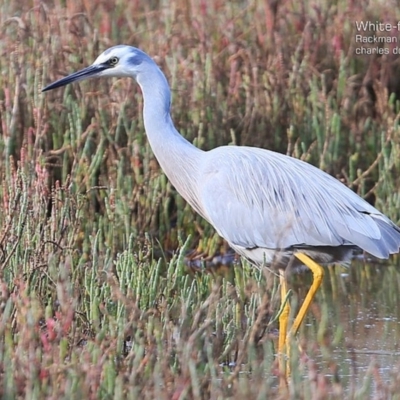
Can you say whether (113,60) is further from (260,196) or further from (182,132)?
(182,132)

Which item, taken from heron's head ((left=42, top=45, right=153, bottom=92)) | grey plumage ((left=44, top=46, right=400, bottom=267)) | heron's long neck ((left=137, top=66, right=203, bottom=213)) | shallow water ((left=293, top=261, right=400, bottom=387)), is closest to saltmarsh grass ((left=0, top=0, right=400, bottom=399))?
shallow water ((left=293, top=261, right=400, bottom=387))

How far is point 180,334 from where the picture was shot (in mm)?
3734

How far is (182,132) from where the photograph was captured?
7.80 meters

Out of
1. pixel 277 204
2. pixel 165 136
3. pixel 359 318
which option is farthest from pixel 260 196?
pixel 359 318

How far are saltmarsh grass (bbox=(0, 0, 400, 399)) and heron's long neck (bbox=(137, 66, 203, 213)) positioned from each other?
0.47m

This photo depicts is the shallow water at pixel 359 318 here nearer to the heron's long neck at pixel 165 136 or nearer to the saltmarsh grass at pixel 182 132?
the saltmarsh grass at pixel 182 132

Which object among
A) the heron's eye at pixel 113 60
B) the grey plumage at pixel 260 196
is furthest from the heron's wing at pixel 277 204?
the heron's eye at pixel 113 60

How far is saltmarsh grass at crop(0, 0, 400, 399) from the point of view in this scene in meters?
5.20

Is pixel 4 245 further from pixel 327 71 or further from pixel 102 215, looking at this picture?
pixel 327 71

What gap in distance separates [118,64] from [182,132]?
1.79 meters

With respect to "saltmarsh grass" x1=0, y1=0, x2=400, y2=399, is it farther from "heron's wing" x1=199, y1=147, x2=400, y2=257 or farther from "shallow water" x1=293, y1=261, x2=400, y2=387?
"heron's wing" x1=199, y1=147, x2=400, y2=257

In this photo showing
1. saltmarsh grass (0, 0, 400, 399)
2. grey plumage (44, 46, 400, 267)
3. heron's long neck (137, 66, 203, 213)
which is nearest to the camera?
saltmarsh grass (0, 0, 400, 399)

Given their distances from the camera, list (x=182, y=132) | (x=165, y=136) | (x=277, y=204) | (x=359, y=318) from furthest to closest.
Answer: (x=182, y=132) → (x=359, y=318) → (x=165, y=136) → (x=277, y=204)

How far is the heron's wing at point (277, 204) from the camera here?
5.70m
